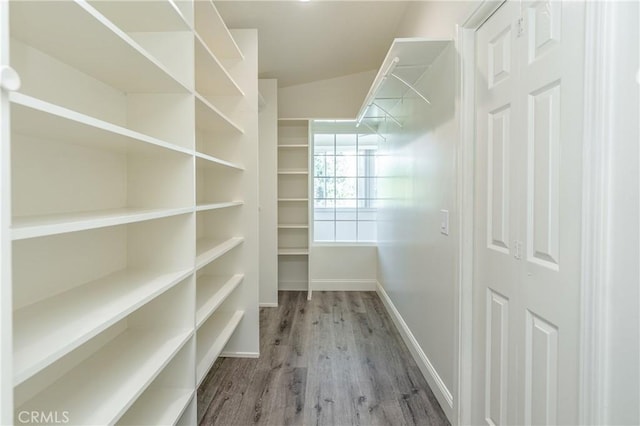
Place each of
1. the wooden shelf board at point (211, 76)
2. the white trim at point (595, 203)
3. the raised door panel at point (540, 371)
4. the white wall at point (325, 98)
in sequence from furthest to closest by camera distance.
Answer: the white wall at point (325, 98) → the wooden shelf board at point (211, 76) → the raised door panel at point (540, 371) → the white trim at point (595, 203)

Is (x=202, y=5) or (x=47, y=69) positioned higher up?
(x=202, y=5)

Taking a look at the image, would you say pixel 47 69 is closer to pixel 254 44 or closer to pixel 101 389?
pixel 101 389

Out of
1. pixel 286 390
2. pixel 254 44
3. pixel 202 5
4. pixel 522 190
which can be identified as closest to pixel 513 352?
pixel 522 190

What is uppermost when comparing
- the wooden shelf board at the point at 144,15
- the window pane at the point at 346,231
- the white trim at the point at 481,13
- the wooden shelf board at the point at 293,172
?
the white trim at the point at 481,13

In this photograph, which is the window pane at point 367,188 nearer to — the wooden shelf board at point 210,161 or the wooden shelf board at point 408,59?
the wooden shelf board at point 408,59

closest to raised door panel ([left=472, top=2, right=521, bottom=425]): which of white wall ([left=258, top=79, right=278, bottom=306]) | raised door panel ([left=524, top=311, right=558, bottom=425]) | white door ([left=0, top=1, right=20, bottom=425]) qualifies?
raised door panel ([left=524, top=311, right=558, bottom=425])

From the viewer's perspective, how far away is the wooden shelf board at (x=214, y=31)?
1766 mm

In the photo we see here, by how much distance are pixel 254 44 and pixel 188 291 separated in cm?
192

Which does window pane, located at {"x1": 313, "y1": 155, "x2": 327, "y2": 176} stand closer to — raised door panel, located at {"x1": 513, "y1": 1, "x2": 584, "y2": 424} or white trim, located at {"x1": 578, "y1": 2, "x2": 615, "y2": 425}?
raised door panel, located at {"x1": 513, "y1": 1, "x2": 584, "y2": 424}

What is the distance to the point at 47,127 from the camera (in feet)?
2.92

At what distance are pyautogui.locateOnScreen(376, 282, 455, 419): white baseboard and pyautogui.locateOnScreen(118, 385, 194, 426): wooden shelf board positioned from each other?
1.36 meters

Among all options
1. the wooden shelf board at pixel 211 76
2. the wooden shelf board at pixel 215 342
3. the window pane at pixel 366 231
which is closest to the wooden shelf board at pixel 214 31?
the wooden shelf board at pixel 211 76

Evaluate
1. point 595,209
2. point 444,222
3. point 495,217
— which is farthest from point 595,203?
point 444,222

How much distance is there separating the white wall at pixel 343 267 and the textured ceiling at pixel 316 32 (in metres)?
2.22
